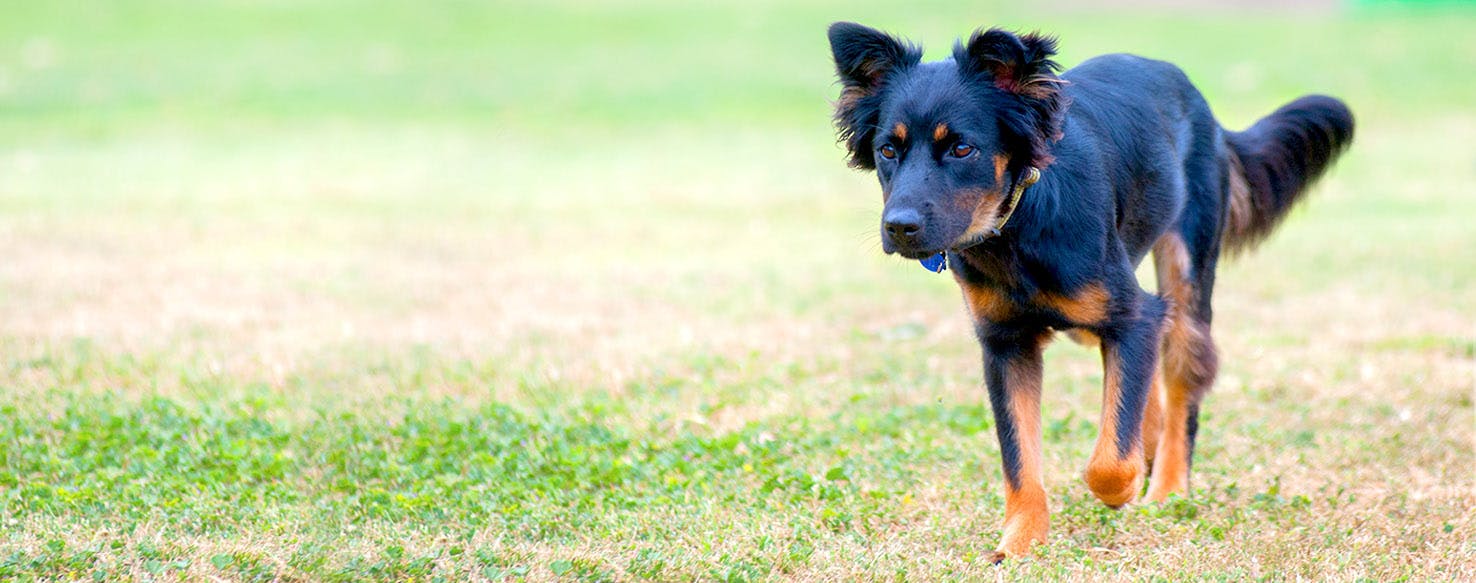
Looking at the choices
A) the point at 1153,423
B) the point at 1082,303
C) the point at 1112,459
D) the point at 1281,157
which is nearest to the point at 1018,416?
the point at 1112,459

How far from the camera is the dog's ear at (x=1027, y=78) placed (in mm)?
4840

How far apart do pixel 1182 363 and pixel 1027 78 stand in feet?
5.90

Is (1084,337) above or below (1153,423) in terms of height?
above

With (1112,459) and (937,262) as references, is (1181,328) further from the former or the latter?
(937,262)

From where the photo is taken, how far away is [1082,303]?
5.11 meters

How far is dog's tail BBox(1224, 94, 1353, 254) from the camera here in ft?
22.2

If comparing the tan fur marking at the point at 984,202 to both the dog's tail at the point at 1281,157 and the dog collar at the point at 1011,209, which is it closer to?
the dog collar at the point at 1011,209

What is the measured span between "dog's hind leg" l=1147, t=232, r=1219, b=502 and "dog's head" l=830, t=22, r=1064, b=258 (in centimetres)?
143

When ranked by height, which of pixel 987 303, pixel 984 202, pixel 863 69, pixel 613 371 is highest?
pixel 863 69

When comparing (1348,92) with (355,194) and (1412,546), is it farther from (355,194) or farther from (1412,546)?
(1412,546)

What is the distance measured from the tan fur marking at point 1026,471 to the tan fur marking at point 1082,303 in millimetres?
292

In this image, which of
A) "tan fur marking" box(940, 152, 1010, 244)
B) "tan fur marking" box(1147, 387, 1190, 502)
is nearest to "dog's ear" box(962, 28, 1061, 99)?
"tan fur marking" box(940, 152, 1010, 244)

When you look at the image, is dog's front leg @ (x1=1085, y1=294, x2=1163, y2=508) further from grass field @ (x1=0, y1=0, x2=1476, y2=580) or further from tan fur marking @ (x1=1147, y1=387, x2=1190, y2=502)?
tan fur marking @ (x1=1147, y1=387, x2=1190, y2=502)

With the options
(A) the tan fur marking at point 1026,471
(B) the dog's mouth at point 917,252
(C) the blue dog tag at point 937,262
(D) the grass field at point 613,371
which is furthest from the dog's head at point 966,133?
(D) the grass field at point 613,371
